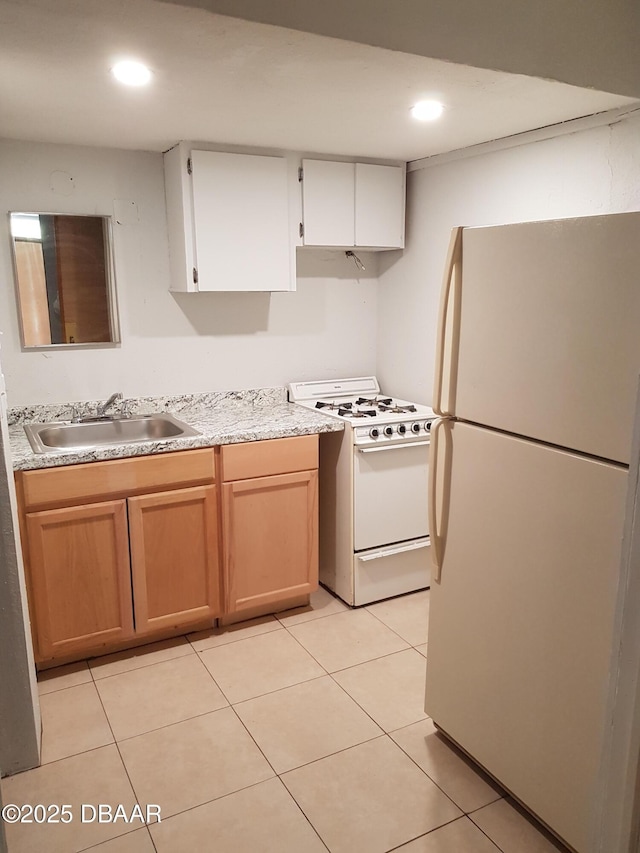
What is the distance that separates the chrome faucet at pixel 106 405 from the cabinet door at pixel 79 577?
1.95 feet

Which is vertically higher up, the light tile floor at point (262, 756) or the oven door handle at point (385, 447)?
the oven door handle at point (385, 447)

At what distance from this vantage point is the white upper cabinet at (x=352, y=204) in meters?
3.12

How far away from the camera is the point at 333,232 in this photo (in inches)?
126

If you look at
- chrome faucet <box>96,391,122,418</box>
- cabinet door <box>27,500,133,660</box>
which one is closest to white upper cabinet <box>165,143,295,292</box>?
chrome faucet <box>96,391,122,418</box>

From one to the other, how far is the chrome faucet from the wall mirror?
0.26m

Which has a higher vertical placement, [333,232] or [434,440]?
[333,232]

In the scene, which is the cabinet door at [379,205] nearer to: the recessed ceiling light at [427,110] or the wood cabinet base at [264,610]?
the recessed ceiling light at [427,110]

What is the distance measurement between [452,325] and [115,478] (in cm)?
142

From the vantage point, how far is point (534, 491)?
172 cm

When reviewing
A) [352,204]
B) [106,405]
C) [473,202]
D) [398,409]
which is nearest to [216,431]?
[106,405]

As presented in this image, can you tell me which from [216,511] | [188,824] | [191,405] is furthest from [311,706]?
[191,405]

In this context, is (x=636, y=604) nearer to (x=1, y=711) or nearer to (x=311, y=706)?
(x=311, y=706)

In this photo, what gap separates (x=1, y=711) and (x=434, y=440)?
1.60 m

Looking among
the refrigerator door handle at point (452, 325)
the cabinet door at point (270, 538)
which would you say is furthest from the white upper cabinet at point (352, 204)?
the refrigerator door handle at point (452, 325)
